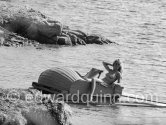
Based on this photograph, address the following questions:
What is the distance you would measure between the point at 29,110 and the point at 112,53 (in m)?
22.6

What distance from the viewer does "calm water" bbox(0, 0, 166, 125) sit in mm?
20948

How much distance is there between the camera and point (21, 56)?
3141 cm

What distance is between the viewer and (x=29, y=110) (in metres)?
14.0

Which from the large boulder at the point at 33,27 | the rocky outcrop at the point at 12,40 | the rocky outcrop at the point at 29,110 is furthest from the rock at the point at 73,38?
the rocky outcrop at the point at 29,110

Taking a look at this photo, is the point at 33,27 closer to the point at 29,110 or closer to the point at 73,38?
the point at 73,38

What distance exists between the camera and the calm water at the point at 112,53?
20948 millimetres

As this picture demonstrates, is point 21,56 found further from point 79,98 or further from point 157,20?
point 157,20

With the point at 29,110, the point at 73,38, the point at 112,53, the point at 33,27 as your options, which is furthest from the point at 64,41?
the point at 29,110

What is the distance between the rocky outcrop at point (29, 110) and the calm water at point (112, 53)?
3.48m

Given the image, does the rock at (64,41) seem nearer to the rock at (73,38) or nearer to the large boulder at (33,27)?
the large boulder at (33,27)

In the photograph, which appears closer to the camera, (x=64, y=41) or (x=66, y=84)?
(x=66, y=84)

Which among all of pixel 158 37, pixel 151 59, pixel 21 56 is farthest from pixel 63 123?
pixel 158 37

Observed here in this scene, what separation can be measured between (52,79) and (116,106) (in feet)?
7.49

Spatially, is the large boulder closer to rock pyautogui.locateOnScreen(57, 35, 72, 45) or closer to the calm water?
rock pyautogui.locateOnScreen(57, 35, 72, 45)
